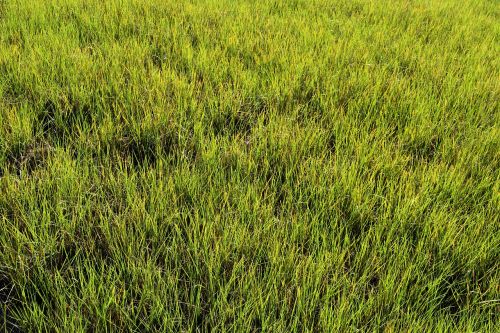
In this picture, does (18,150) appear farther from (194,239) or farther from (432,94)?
(432,94)

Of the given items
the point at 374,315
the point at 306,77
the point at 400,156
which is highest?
the point at 306,77

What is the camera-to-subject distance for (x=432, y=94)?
7.39 feet

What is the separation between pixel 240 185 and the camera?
1442 millimetres

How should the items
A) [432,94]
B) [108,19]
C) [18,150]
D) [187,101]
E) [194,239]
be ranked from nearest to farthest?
[194,239]
[18,150]
[187,101]
[432,94]
[108,19]

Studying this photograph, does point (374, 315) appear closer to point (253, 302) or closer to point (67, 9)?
point (253, 302)

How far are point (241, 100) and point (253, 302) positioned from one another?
3.99ft

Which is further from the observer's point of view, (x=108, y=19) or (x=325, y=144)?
(x=108, y=19)

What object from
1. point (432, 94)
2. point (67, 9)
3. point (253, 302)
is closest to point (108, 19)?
point (67, 9)

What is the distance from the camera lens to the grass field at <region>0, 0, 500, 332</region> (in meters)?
1.05

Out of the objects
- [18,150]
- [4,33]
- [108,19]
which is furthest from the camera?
[108,19]

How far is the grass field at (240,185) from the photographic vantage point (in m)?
1.05

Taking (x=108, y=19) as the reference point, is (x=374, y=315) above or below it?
below

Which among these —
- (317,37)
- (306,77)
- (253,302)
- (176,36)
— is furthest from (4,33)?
(253,302)

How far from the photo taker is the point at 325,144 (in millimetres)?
1788
